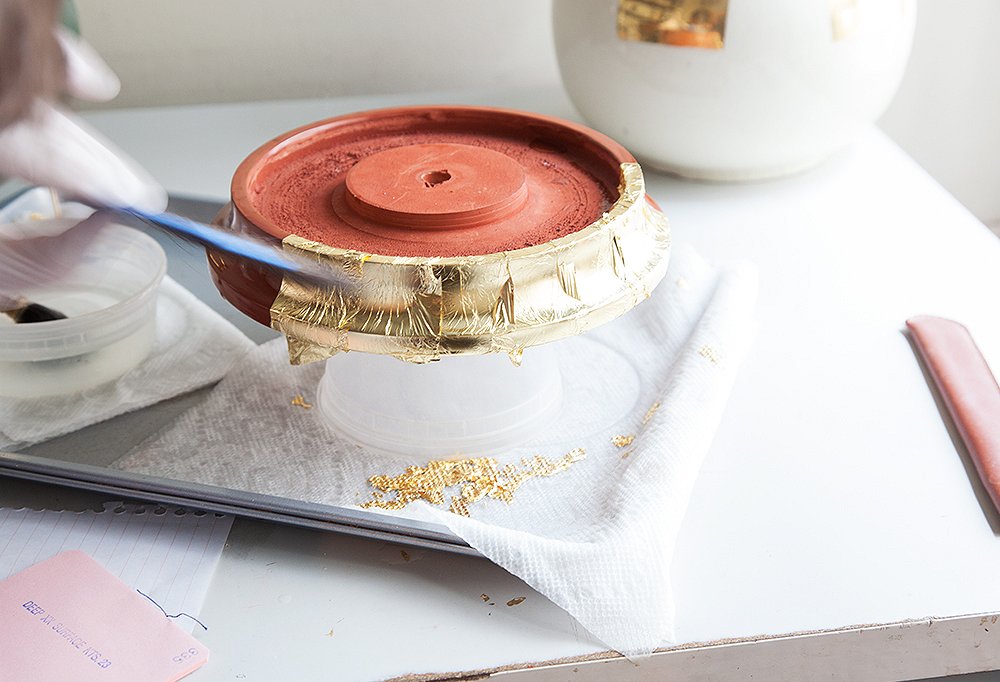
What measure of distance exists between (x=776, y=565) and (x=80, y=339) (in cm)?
41

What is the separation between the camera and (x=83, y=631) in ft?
1.47

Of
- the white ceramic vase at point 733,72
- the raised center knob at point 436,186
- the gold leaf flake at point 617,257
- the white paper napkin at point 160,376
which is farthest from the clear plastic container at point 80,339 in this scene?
the white ceramic vase at point 733,72

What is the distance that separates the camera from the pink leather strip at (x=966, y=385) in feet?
1.79

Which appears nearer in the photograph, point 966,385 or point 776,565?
point 776,565

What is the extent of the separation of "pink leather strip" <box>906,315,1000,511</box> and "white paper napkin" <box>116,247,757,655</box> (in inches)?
4.4

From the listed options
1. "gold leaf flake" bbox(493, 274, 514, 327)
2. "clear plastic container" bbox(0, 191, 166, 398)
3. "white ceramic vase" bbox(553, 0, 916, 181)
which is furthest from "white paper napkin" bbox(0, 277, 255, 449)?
"white ceramic vase" bbox(553, 0, 916, 181)

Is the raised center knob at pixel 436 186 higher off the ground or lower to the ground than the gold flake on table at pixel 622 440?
higher

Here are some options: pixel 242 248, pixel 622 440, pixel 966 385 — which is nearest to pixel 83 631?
pixel 242 248

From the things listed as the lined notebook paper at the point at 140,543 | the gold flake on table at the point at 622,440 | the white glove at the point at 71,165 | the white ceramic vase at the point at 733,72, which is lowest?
the lined notebook paper at the point at 140,543

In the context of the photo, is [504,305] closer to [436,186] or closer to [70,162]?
[436,186]

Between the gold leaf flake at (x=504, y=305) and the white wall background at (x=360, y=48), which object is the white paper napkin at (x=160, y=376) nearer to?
the gold leaf flake at (x=504, y=305)

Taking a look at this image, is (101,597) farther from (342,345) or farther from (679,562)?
(679,562)

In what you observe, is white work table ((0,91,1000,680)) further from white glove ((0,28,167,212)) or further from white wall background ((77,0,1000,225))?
white wall background ((77,0,1000,225))

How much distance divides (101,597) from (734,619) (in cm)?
29
